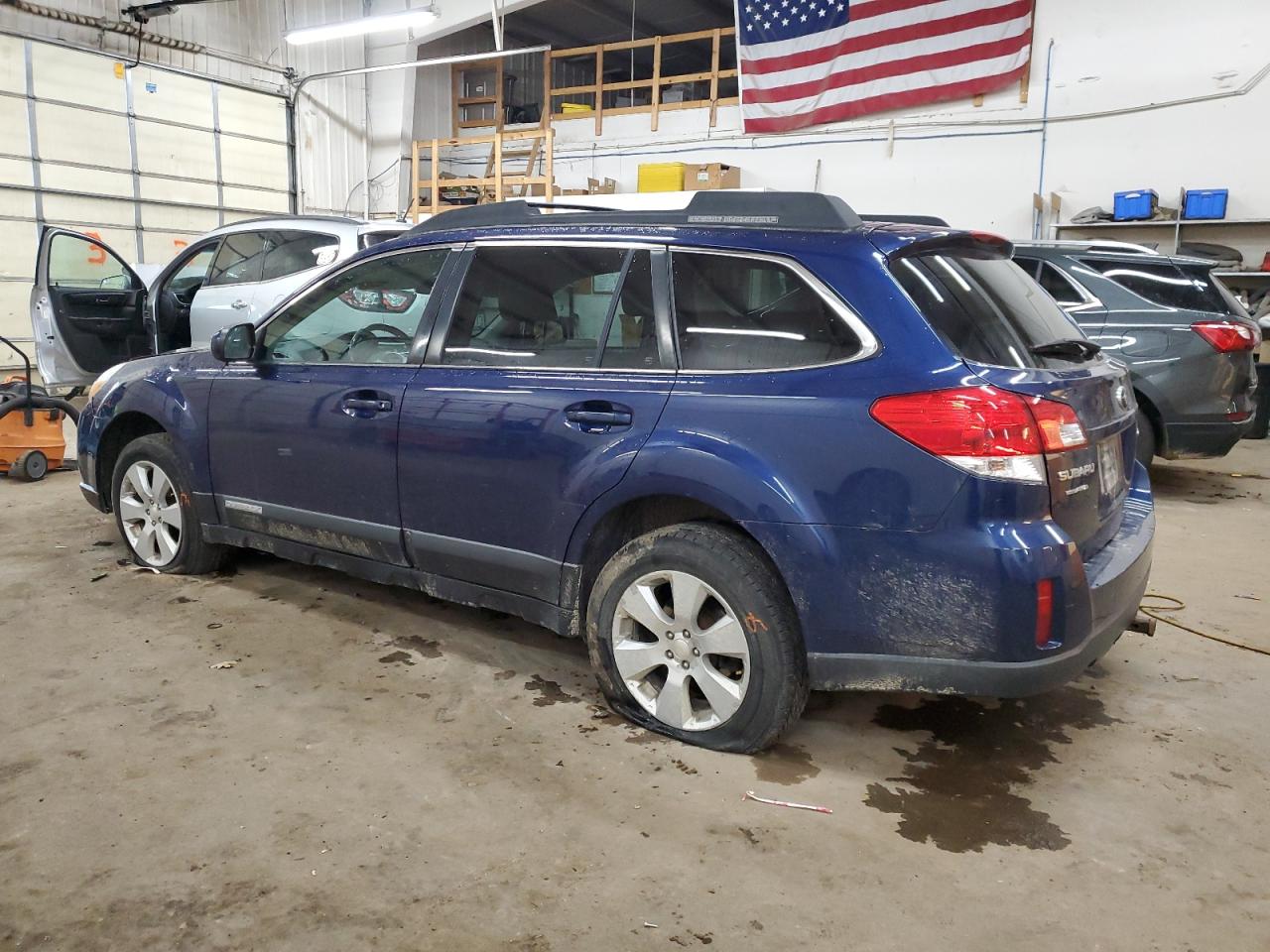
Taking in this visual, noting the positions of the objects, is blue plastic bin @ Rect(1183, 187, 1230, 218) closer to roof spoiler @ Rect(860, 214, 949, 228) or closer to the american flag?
the american flag

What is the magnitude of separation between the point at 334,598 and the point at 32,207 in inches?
475

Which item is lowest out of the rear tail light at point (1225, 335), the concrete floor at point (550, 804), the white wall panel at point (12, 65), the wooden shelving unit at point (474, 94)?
the concrete floor at point (550, 804)

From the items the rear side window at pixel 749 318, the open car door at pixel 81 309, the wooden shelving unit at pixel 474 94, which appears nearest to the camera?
the rear side window at pixel 749 318

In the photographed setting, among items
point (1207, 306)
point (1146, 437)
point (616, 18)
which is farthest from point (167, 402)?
point (616, 18)

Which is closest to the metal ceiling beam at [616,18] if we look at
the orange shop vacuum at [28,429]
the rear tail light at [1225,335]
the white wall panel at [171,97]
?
the white wall panel at [171,97]

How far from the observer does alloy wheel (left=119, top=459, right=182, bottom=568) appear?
4.06m

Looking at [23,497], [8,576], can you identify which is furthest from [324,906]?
[23,497]

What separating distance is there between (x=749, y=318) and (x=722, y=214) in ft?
1.24

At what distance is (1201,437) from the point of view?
585 centimetres

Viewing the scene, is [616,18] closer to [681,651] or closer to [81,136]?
[81,136]

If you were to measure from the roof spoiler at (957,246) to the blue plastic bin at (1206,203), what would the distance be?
8772 millimetres

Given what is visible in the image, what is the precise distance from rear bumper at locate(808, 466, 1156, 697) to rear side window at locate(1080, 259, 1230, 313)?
4077 mm

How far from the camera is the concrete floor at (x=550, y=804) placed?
1925 mm

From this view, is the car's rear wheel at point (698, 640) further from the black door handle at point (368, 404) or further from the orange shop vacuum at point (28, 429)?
the orange shop vacuum at point (28, 429)
